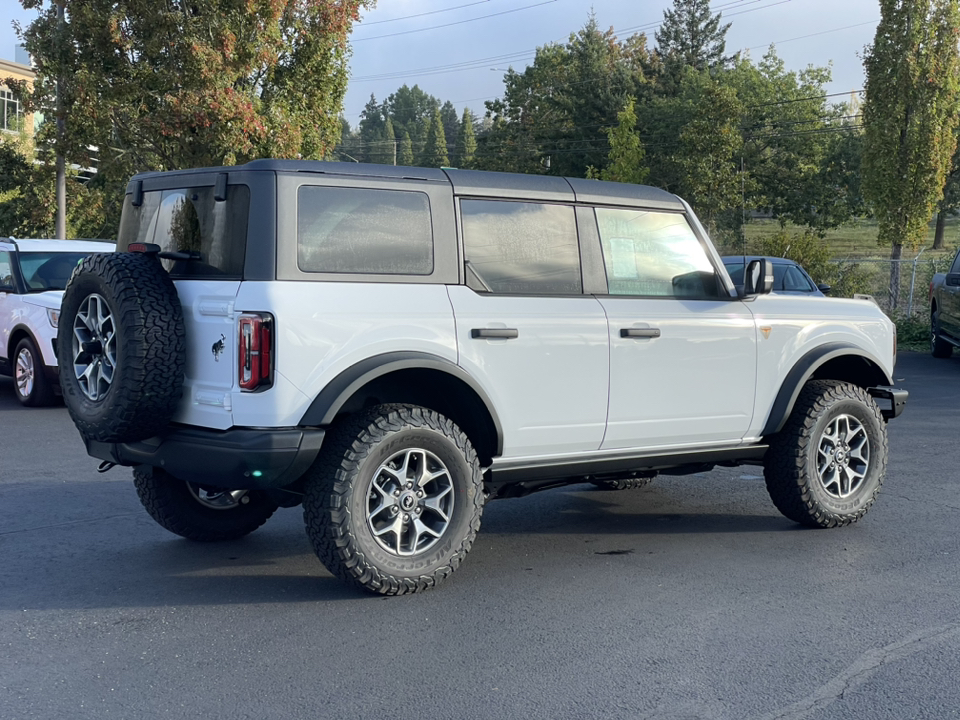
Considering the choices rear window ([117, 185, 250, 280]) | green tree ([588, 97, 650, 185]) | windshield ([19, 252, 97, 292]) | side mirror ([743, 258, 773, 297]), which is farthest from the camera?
green tree ([588, 97, 650, 185])

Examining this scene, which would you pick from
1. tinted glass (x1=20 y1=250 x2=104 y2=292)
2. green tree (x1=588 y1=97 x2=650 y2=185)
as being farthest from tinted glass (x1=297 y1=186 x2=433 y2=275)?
green tree (x1=588 y1=97 x2=650 y2=185)

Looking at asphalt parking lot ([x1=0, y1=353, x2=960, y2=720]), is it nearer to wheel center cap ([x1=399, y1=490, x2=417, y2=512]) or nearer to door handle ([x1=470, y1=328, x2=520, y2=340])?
wheel center cap ([x1=399, y1=490, x2=417, y2=512])

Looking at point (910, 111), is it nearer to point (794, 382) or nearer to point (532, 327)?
point (794, 382)

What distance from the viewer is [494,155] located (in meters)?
64.4

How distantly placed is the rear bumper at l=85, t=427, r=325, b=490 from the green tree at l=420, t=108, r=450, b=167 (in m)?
117

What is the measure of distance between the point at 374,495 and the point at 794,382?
9.00 ft

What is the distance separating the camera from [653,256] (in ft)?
20.2

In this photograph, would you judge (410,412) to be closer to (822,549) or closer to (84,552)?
(84,552)

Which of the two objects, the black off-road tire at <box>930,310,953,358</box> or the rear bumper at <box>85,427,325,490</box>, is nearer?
the rear bumper at <box>85,427,325,490</box>

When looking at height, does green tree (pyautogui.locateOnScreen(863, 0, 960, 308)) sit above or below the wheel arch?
above

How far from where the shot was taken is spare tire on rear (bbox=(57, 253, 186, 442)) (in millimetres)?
4852

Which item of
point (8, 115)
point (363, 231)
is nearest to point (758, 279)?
point (363, 231)

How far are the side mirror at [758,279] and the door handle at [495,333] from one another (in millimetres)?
1634

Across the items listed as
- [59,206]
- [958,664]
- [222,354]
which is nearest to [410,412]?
[222,354]
